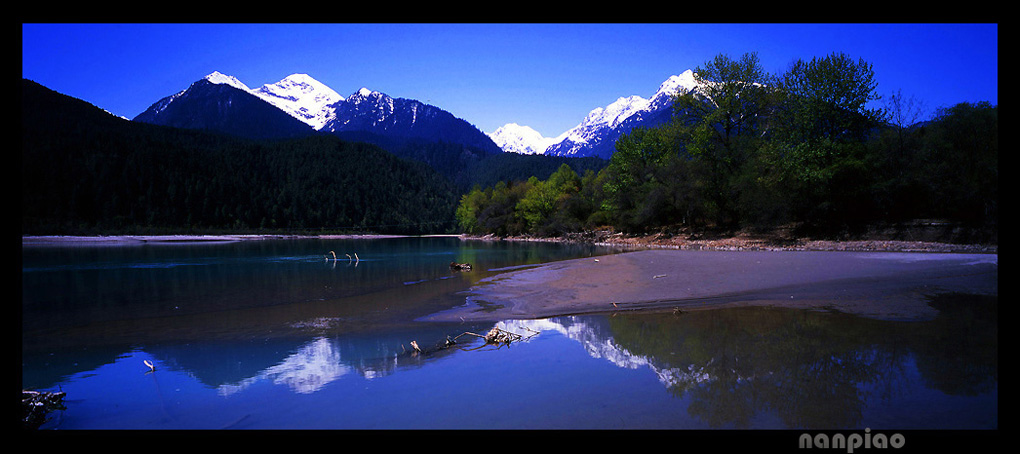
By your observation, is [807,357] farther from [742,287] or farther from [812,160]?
[812,160]

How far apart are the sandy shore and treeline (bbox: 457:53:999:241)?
37.0 ft

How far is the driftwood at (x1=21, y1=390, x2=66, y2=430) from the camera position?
18.9 feet

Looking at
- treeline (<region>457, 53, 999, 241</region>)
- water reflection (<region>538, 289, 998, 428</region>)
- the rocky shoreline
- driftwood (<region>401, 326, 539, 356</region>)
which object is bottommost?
driftwood (<region>401, 326, 539, 356</region>)

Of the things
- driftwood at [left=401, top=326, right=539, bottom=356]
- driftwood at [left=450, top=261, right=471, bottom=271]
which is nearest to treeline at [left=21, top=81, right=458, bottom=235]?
driftwood at [left=450, top=261, right=471, bottom=271]

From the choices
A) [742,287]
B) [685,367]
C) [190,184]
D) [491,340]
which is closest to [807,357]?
[685,367]

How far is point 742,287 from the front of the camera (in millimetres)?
15086

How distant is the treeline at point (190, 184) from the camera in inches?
4397

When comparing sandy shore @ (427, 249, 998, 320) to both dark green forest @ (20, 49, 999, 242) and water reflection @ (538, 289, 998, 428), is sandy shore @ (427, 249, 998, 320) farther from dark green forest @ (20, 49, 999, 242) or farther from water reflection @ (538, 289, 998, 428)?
dark green forest @ (20, 49, 999, 242)

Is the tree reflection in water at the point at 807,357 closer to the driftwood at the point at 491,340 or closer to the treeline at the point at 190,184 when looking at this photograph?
the driftwood at the point at 491,340

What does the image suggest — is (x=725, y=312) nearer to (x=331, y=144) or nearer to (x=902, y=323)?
(x=902, y=323)

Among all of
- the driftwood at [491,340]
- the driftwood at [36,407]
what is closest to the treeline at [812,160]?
the driftwood at [491,340]

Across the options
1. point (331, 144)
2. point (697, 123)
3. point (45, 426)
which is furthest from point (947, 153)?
point (331, 144)
